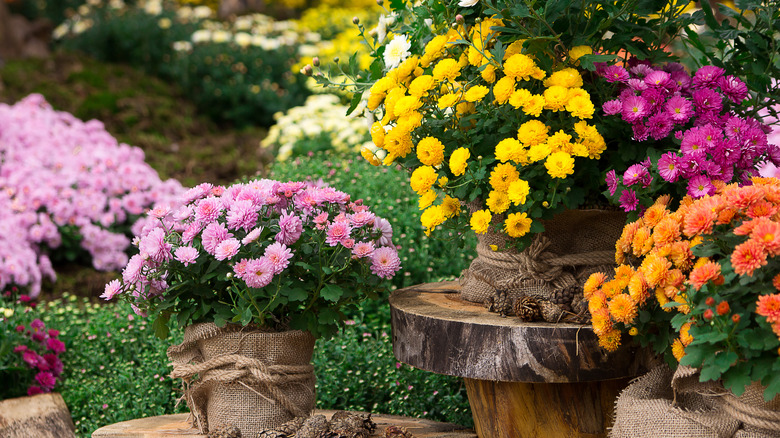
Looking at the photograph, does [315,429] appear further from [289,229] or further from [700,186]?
[700,186]

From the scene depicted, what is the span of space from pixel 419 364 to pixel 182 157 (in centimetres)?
497

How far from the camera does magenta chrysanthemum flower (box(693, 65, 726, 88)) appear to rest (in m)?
1.90

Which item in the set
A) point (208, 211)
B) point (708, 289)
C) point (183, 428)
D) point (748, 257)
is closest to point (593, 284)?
point (708, 289)

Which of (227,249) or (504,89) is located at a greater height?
(504,89)

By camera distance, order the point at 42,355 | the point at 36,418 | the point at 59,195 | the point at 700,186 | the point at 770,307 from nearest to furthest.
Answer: the point at 770,307, the point at 700,186, the point at 36,418, the point at 42,355, the point at 59,195

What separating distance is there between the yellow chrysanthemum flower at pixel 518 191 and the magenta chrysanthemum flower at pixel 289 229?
1.78ft

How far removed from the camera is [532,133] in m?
1.84

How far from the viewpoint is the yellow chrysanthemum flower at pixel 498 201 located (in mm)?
1874

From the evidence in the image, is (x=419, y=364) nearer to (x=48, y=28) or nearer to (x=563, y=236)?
(x=563, y=236)

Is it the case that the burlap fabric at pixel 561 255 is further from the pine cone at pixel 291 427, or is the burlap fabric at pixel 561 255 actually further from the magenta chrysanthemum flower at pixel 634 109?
the pine cone at pixel 291 427

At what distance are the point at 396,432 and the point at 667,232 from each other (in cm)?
88

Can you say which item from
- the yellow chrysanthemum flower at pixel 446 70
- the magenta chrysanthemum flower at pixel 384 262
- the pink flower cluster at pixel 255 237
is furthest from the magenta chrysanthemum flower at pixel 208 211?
the yellow chrysanthemum flower at pixel 446 70

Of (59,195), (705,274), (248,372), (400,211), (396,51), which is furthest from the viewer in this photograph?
(59,195)

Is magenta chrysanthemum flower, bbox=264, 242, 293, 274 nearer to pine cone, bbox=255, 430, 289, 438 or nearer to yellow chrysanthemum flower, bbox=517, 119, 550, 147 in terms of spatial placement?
pine cone, bbox=255, 430, 289, 438
